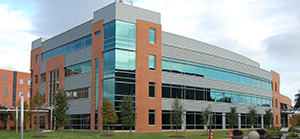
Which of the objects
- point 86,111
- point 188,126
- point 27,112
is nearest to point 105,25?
point 86,111

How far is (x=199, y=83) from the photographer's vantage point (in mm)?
52906

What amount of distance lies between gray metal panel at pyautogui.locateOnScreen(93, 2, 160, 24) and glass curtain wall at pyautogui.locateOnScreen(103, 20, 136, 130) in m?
0.79

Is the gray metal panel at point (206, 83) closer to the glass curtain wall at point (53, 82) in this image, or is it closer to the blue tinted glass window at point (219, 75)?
the blue tinted glass window at point (219, 75)

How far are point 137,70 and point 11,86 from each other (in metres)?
65.4

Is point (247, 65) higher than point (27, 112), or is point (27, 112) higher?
point (247, 65)

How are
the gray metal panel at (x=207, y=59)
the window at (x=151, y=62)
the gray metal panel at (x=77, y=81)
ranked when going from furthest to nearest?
the gray metal panel at (x=207, y=59) < the gray metal panel at (x=77, y=81) < the window at (x=151, y=62)

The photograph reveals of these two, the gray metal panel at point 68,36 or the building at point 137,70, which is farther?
the gray metal panel at point 68,36

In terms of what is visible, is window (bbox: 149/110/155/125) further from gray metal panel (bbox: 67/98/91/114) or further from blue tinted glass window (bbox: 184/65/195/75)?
blue tinted glass window (bbox: 184/65/195/75)

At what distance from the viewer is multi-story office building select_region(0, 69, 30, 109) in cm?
9348

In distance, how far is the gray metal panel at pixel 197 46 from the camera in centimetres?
4844

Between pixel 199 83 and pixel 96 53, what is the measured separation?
17.7m

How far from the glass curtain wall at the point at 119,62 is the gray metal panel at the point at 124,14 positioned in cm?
79

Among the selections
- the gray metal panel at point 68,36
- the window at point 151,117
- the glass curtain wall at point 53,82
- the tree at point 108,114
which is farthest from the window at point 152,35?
the glass curtain wall at point 53,82

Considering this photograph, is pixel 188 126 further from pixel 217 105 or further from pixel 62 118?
pixel 62 118
